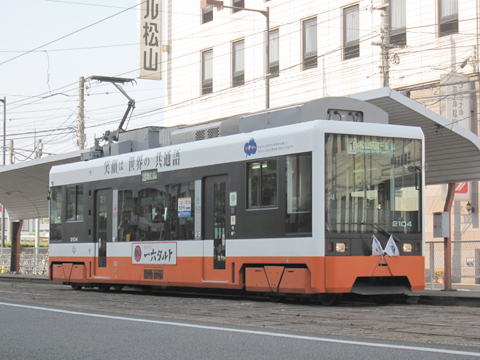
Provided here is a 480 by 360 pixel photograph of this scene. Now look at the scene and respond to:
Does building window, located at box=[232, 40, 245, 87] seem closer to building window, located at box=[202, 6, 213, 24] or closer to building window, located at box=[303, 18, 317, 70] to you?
building window, located at box=[202, 6, 213, 24]

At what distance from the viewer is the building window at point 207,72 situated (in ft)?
123

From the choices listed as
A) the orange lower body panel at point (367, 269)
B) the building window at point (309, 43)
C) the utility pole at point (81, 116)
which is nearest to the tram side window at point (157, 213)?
the orange lower body panel at point (367, 269)

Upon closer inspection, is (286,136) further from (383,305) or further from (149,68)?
(149,68)

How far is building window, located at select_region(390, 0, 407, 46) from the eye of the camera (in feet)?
92.0

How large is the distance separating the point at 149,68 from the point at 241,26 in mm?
5763

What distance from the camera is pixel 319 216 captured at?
11766 mm

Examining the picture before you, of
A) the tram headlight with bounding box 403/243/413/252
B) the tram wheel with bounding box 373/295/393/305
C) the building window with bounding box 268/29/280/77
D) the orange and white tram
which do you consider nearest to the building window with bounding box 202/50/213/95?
the building window with bounding box 268/29/280/77

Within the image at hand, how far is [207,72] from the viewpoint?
37.7 meters

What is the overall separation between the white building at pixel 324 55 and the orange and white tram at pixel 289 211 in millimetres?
9990

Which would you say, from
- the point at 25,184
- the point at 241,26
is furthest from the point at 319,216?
the point at 241,26

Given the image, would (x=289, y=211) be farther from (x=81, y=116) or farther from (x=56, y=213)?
(x=81, y=116)

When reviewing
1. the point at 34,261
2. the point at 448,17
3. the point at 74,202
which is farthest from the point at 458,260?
the point at 34,261

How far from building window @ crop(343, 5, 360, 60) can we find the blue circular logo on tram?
57.2 feet

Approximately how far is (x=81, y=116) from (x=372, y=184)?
24.0 m
